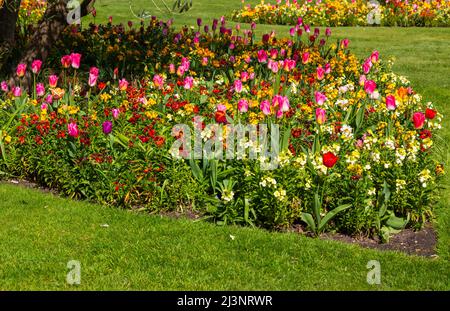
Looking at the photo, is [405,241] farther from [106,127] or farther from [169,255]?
[106,127]

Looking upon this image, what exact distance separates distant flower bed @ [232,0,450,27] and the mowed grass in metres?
10.4

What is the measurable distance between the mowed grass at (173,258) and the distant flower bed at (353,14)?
10.4m

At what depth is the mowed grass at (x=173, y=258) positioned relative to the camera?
465 centimetres

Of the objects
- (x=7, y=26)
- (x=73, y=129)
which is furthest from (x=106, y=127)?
(x=7, y=26)

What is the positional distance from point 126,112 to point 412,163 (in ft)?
8.73

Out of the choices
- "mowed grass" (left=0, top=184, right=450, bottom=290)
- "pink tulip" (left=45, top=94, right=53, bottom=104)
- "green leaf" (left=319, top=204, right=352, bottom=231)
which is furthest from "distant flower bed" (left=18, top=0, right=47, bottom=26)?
"green leaf" (left=319, top=204, right=352, bottom=231)

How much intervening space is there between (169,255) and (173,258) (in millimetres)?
46

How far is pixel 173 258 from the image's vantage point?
196 inches

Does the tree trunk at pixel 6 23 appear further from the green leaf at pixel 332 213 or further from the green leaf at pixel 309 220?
the green leaf at pixel 332 213

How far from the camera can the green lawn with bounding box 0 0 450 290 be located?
4664 millimetres

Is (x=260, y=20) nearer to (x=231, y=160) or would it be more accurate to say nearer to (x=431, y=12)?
(x=431, y=12)

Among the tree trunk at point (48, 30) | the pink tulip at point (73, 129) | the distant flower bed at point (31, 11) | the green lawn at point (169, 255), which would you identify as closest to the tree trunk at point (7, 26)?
the tree trunk at point (48, 30)

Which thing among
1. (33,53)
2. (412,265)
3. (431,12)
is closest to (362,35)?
(431,12)
